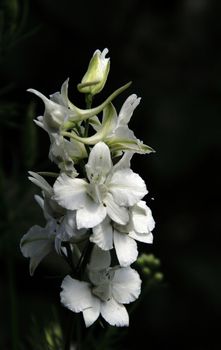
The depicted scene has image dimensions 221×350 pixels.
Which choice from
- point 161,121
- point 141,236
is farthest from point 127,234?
point 161,121

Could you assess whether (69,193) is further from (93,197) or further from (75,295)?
(75,295)

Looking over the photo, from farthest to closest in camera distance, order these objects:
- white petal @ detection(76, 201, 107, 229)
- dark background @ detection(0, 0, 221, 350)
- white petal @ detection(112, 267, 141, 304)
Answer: dark background @ detection(0, 0, 221, 350), white petal @ detection(112, 267, 141, 304), white petal @ detection(76, 201, 107, 229)

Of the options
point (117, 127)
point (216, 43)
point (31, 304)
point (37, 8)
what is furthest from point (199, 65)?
point (117, 127)

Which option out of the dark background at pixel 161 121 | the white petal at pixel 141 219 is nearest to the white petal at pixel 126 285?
the white petal at pixel 141 219

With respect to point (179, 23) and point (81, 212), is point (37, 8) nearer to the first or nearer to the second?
point (179, 23)

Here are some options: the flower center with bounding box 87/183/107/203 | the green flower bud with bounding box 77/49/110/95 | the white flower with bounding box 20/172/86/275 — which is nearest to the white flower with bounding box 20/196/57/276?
the white flower with bounding box 20/172/86/275

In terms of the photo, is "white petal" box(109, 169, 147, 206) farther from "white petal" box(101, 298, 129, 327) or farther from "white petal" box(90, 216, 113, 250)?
"white petal" box(101, 298, 129, 327)
